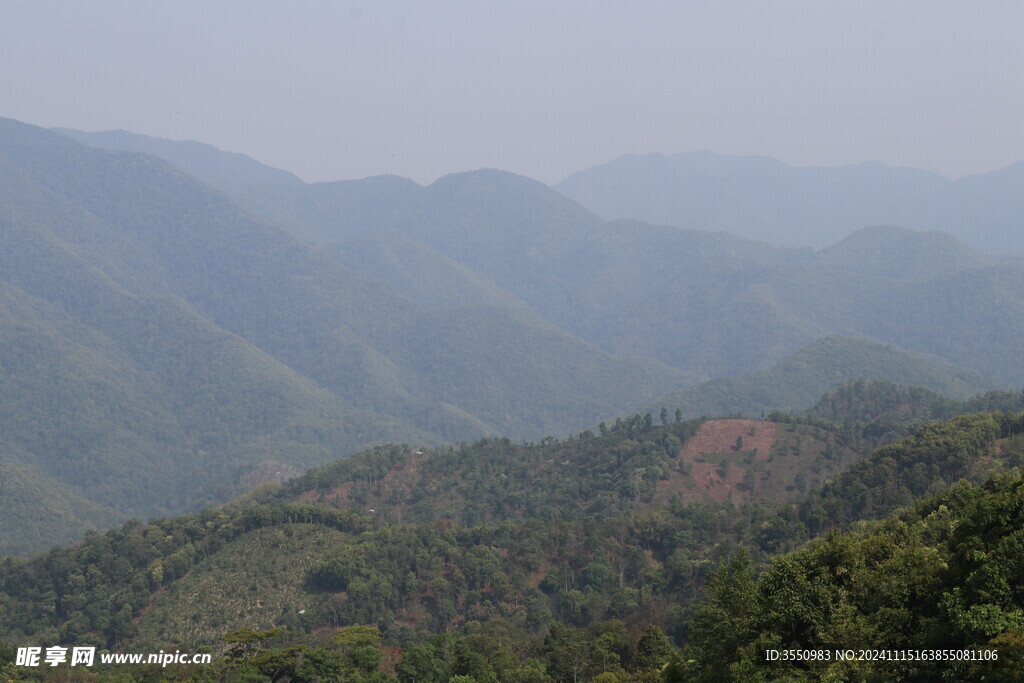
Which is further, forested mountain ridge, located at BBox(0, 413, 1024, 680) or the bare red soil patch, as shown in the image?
the bare red soil patch

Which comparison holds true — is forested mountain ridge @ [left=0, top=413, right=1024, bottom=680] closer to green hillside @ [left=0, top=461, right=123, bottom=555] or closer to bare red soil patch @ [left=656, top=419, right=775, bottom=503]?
bare red soil patch @ [left=656, top=419, right=775, bottom=503]

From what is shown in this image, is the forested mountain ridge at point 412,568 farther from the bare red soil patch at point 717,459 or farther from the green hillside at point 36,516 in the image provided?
the green hillside at point 36,516

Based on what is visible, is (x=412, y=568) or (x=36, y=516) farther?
(x=36, y=516)

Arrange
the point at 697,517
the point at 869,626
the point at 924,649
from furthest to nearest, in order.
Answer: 1. the point at 697,517
2. the point at 869,626
3. the point at 924,649

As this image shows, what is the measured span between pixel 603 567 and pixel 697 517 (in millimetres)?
16292

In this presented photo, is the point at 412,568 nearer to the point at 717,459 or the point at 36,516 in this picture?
the point at 717,459

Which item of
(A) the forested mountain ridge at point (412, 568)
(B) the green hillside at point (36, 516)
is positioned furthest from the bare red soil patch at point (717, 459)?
(B) the green hillside at point (36, 516)

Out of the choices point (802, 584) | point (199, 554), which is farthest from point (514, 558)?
point (802, 584)

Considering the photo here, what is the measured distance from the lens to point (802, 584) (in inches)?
1300

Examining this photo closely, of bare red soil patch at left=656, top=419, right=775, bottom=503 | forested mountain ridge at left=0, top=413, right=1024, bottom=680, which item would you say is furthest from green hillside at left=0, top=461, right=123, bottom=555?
bare red soil patch at left=656, top=419, right=775, bottom=503

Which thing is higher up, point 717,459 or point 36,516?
point 36,516

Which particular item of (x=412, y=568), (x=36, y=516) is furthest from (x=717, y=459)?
(x=36, y=516)

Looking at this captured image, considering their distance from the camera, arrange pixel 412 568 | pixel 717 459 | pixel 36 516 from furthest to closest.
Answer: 1. pixel 36 516
2. pixel 717 459
3. pixel 412 568

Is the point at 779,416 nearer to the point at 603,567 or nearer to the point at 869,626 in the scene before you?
the point at 603,567
